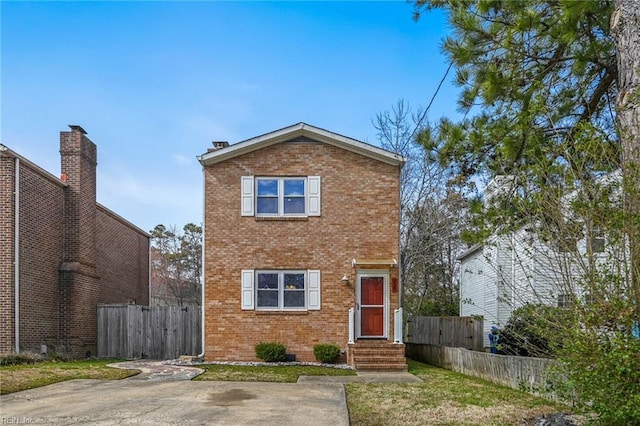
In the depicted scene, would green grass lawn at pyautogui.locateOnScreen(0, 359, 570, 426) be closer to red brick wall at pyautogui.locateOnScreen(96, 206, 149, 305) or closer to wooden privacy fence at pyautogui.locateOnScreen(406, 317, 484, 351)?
wooden privacy fence at pyautogui.locateOnScreen(406, 317, 484, 351)

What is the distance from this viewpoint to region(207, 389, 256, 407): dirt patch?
7727 mm

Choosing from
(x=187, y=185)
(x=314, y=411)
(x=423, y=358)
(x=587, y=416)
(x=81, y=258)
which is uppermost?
(x=187, y=185)

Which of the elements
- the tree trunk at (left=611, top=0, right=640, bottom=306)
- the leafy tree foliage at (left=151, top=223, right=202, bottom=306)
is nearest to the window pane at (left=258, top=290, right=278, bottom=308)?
the tree trunk at (left=611, top=0, right=640, bottom=306)

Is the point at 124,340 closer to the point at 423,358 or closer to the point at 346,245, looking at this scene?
the point at 346,245

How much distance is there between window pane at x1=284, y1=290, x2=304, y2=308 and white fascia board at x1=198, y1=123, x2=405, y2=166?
4.13 meters

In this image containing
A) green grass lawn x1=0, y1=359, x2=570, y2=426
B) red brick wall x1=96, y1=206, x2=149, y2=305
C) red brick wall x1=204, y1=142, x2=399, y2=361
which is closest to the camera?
green grass lawn x1=0, y1=359, x2=570, y2=426

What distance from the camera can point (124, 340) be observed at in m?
15.7

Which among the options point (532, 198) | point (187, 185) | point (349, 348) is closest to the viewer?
point (532, 198)

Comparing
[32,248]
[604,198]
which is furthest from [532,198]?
[32,248]

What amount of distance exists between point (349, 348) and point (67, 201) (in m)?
9.74

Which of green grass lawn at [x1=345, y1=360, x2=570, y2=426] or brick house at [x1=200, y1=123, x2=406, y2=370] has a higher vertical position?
brick house at [x1=200, y1=123, x2=406, y2=370]

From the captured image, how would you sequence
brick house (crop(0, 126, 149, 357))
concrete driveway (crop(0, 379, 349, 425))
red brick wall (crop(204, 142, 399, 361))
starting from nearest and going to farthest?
1. concrete driveway (crop(0, 379, 349, 425))
2. brick house (crop(0, 126, 149, 357))
3. red brick wall (crop(204, 142, 399, 361))

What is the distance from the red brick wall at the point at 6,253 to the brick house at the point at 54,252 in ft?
0.07

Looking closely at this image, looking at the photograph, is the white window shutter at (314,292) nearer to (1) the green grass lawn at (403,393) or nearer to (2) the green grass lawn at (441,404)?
(1) the green grass lawn at (403,393)
